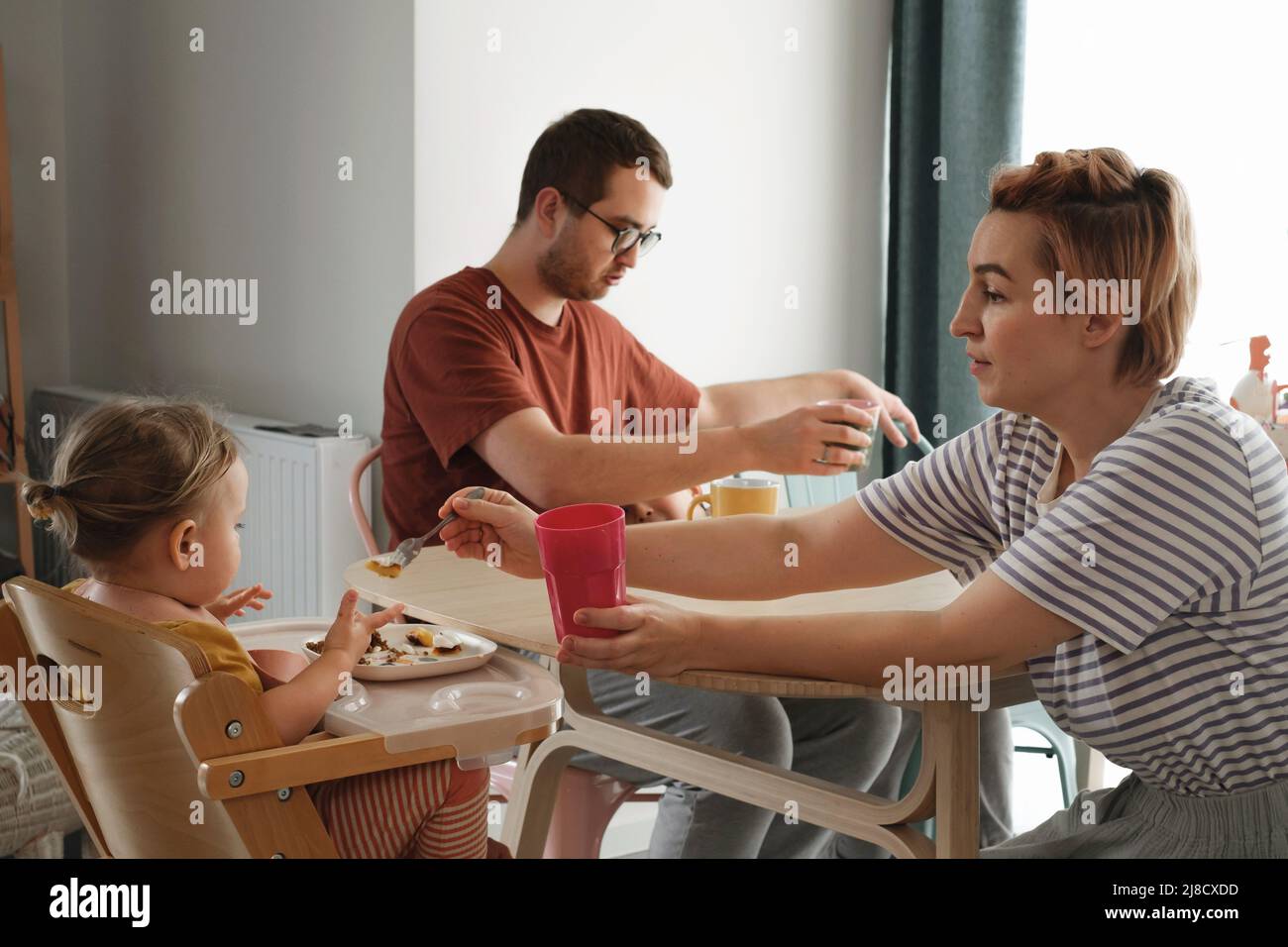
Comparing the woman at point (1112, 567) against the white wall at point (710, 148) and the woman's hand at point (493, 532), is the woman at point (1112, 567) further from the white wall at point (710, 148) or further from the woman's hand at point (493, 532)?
the white wall at point (710, 148)

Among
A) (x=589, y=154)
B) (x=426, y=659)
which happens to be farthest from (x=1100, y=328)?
(x=589, y=154)

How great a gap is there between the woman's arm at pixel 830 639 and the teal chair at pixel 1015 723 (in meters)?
0.87

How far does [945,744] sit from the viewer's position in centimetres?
142

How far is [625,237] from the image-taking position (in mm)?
2332

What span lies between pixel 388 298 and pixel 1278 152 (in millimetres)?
1991

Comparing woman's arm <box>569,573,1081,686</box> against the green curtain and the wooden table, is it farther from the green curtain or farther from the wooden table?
the green curtain

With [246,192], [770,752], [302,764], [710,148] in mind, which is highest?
[710,148]

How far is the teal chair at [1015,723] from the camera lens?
2.29 metres

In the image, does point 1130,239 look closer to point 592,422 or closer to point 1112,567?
point 1112,567

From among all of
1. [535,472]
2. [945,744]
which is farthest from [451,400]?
[945,744]

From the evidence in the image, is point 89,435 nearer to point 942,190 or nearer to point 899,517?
point 899,517

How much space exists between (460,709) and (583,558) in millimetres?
197

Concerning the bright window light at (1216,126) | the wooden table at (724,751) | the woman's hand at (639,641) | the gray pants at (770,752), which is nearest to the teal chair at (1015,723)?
the gray pants at (770,752)

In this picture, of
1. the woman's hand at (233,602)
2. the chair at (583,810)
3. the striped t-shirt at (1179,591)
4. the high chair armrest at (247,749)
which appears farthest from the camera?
the chair at (583,810)
